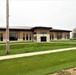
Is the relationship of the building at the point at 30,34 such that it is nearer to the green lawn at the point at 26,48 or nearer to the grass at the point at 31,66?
the green lawn at the point at 26,48

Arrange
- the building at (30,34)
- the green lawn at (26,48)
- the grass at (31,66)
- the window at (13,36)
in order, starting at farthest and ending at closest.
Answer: the window at (13,36), the building at (30,34), the green lawn at (26,48), the grass at (31,66)

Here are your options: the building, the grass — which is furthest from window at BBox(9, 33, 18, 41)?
the grass

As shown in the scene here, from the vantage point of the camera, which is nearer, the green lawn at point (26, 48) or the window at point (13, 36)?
the green lawn at point (26, 48)

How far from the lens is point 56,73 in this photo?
9.91m

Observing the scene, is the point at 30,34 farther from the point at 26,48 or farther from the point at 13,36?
the point at 26,48

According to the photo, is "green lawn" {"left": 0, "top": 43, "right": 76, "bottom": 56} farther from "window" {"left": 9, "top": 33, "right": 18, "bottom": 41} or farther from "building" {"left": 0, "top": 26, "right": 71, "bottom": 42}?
"window" {"left": 9, "top": 33, "right": 18, "bottom": 41}

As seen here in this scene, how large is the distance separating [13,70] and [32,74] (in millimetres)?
1659

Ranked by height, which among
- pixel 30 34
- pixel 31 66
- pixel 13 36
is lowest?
pixel 31 66

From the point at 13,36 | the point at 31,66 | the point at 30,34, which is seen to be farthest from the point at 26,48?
the point at 30,34

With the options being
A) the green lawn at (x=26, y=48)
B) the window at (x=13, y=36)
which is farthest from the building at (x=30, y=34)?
the green lawn at (x=26, y=48)

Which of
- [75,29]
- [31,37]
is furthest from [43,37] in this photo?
[75,29]

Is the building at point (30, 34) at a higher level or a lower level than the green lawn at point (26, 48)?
higher

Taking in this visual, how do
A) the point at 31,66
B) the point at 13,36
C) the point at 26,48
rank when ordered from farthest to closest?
the point at 13,36 < the point at 26,48 < the point at 31,66

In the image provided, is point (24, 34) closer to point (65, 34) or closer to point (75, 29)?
point (65, 34)
